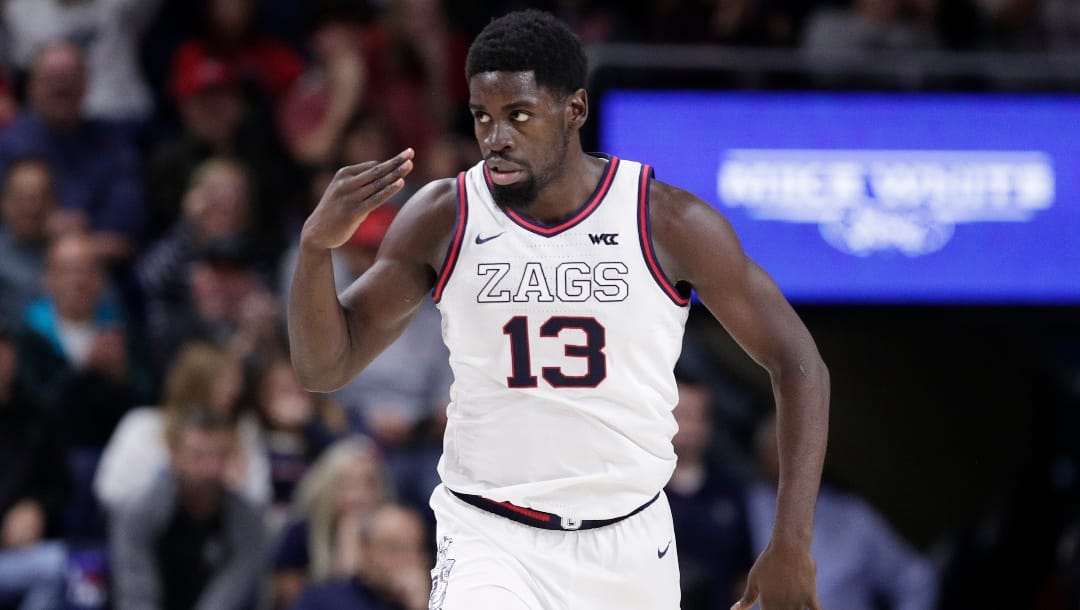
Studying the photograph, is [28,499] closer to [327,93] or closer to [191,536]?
[191,536]

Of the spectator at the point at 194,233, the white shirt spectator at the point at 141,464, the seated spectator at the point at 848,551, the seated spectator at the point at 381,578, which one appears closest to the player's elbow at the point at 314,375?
the seated spectator at the point at 381,578

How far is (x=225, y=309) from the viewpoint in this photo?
26.8ft

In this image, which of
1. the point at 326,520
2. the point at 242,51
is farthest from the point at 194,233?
the point at 326,520

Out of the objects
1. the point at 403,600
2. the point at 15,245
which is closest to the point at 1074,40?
the point at 403,600

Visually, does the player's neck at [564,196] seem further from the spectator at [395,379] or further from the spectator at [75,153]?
the spectator at [75,153]

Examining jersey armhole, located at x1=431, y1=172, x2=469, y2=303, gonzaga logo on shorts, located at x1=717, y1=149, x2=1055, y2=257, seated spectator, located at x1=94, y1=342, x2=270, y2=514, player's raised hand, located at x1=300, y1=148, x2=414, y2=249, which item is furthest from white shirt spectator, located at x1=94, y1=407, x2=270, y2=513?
player's raised hand, located at x1=300, y1=148, x2=414, y2=249

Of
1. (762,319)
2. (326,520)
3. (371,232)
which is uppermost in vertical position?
(762,319)

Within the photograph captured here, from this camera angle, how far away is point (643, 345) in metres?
4.05

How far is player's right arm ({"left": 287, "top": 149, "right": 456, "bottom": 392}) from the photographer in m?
3.88

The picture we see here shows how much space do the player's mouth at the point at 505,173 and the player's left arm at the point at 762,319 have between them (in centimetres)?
38

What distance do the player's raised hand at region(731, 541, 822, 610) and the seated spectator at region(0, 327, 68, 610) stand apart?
4.32m

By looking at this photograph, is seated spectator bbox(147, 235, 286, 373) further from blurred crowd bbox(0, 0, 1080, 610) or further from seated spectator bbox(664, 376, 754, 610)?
seated spectator bbox(664, 376, 754, 610)

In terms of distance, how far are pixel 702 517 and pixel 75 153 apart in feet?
13.2

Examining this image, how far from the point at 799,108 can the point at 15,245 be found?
4.13 m
